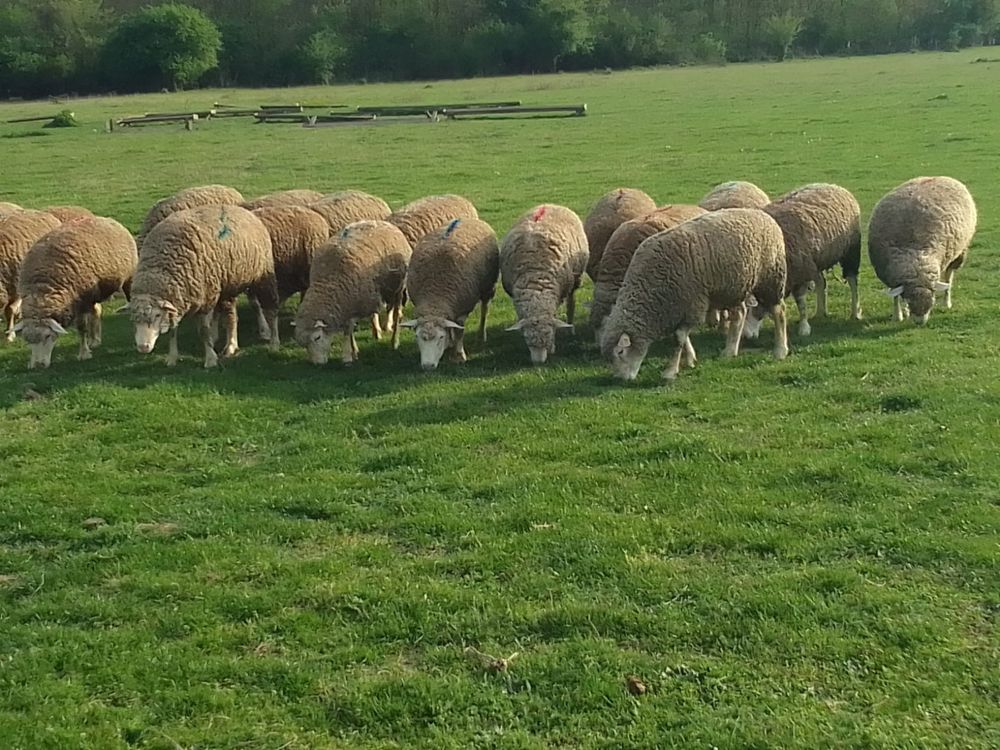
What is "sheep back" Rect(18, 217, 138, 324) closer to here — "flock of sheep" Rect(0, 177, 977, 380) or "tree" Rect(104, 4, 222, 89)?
"flock of sheep" Rect(0, 177, 977, 380)

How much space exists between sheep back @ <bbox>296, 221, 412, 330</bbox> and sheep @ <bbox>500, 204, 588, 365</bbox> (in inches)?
50.1

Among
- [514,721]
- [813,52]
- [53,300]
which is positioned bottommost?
[514,721]

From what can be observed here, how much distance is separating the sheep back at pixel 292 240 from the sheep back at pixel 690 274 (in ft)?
13.9

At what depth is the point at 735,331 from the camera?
1113 centimetres

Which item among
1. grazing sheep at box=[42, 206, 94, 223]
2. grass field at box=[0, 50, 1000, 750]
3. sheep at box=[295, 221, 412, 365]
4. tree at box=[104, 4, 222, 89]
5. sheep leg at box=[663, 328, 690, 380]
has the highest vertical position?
tree at box=[104, 4, 222, 89]

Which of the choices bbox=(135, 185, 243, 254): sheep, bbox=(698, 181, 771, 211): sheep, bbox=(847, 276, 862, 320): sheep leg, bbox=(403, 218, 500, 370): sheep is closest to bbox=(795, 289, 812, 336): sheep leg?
bbox=(847, 276, 862, 320): sheep leg

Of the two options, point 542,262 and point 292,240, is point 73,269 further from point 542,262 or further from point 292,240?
point 542,262

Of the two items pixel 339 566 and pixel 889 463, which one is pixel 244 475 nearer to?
pixel 339 566

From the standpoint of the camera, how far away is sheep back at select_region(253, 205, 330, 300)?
12711mm

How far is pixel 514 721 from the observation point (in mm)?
4914

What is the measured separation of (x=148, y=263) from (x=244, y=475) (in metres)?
4.04

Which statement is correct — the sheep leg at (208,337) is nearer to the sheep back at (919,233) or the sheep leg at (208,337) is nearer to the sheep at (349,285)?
the sheep at (349,285)

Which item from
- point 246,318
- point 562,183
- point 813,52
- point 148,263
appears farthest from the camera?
point 813,52

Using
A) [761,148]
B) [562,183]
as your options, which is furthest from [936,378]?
[761,148]
